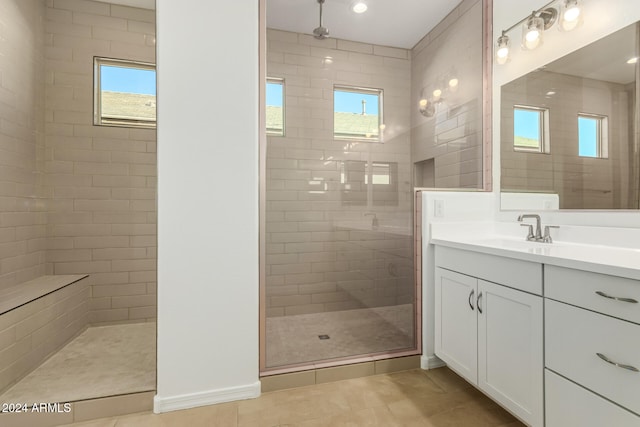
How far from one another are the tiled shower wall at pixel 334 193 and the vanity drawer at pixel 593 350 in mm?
1031

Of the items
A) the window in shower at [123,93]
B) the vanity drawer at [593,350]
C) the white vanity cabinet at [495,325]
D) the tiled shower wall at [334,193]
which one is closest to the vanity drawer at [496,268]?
the white vanity cabinet at [495,325]

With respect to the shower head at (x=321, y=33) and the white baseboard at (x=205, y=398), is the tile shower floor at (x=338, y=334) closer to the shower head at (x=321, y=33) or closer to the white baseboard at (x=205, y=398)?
the white baseboard at (x=205, y=398)

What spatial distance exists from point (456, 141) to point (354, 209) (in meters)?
0.96

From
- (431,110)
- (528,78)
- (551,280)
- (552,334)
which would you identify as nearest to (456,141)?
(431,110)

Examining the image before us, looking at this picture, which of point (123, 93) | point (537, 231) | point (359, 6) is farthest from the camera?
point (123, 93)

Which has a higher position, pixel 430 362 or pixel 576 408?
pixel 576 408

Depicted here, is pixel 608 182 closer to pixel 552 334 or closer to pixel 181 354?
pixel 552 334

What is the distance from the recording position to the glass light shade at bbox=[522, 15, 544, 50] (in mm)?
1915

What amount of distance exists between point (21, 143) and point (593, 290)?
3644 mm

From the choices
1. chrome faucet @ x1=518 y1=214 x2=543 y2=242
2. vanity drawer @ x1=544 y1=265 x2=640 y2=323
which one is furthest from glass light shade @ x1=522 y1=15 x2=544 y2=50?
vanity drawer @ x1=544 y1=265 x2=640 y2=323

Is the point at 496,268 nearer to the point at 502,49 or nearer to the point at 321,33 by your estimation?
the point at 502,49

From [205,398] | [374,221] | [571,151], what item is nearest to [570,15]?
[571,151]

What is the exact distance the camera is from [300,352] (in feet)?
6.59

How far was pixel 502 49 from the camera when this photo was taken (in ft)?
7.06
